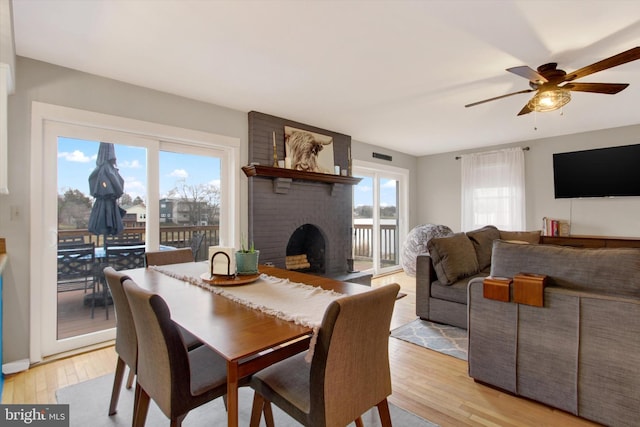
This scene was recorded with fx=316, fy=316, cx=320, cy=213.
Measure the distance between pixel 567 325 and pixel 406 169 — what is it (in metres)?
4.86

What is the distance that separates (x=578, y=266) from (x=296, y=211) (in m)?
2.95

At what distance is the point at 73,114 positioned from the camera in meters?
2.57

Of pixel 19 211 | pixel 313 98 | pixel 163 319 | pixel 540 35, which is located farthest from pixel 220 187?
pixel 540 35

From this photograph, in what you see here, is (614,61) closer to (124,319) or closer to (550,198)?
(124,319)

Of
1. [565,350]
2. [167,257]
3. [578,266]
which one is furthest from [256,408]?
[578,266]

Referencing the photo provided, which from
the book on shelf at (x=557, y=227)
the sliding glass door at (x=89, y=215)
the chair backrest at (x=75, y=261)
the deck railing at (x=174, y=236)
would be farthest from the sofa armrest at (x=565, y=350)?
the book on shelf at (x=557, y=227)

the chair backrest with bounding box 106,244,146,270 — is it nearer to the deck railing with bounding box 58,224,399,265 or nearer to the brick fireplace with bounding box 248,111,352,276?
the deck railing with bounding box 58,224,399,265

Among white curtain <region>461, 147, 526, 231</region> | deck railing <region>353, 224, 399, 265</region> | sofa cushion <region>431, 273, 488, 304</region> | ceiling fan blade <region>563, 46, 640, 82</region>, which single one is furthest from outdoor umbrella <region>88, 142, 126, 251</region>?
white curtain <region>461, 147, 526, 231</region>

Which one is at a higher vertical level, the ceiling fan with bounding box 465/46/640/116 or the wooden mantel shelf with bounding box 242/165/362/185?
the ceiling fan with bounding box 465/46/640/116

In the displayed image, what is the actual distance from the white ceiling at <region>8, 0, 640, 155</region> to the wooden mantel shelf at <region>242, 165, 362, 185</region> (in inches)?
27.7

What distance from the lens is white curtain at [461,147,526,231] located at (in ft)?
17.3

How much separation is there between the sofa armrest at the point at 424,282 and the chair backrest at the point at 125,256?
279 cm

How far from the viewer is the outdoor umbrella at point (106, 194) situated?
279cm

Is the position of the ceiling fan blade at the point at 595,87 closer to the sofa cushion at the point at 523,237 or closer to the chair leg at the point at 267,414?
the sofa cushion at the point at 523,237
